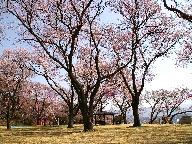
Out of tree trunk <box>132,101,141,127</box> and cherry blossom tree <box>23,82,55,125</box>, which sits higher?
cherry blossom tree <box>23,82,55,125</box>

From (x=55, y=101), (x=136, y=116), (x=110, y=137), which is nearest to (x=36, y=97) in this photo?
(x=55, y=101)

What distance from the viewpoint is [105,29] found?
28672 millimetres

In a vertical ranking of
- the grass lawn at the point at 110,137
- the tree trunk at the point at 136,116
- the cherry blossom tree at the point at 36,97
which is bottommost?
the grass lawn at the point at 110,137

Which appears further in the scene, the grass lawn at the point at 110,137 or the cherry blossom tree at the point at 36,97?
the cherry blossom tree at the point at 36,97

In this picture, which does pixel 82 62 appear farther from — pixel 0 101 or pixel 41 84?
pixel 41 84

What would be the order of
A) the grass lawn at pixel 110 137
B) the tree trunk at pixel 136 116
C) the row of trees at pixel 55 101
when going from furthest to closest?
the row of trees at pixel 55 101
the tree trunk at pixel 136 116
the grass lawn at pixel 110 137

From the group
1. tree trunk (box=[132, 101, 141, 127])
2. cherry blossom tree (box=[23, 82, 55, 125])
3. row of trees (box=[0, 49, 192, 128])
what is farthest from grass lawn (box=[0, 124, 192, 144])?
cherry blossom tree (box=[23, 82, 55, 125])

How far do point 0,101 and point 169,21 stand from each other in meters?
41.1

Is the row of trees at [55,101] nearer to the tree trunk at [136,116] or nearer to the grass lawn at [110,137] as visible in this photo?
the tree trunk at [136,116]

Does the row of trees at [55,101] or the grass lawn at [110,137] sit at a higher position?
the row of trees at [55,101]

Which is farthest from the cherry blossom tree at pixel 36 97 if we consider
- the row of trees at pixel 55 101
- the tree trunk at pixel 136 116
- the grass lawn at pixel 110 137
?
the grass lawn at pixel 110 137

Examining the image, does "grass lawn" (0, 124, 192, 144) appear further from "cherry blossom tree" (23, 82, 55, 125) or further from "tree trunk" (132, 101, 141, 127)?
"cherry blossom tree" (23, 82, 55, 125)

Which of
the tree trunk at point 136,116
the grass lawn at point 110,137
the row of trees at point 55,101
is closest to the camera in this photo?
the grass lawn at point 110,137

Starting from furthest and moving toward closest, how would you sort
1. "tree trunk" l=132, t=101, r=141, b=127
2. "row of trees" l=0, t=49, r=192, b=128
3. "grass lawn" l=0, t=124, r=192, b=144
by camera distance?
1. "row of trees" l=0, t=49, r=192, b=128
2. "tree trunk" l=132, t=101, r=141, b=127
3. "grass lawn" l=0, t=124, r=192, b=144
